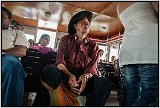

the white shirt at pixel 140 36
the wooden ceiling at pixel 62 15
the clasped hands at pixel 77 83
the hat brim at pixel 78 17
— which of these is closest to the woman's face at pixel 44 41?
the hat brim at pixel 78 17

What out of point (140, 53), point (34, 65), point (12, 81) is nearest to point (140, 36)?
point (140, 53)

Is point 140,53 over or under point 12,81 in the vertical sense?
over

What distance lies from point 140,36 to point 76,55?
0.68 m

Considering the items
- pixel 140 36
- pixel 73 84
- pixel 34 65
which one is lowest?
pixel 73 84

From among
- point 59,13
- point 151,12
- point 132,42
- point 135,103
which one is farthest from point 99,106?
point 59,13

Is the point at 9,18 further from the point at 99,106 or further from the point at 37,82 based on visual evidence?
the point at 99,106

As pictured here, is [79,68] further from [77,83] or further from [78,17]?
[78,17]

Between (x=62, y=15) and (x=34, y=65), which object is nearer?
(x=34, y=65)

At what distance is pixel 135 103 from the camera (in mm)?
1649

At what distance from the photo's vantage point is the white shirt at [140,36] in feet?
5.15

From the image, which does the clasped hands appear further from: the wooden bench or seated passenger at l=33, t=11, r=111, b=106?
the wooden bench

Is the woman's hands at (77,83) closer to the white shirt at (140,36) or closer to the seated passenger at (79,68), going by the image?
the seated passenger at (79,68)

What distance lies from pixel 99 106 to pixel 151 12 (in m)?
0.98

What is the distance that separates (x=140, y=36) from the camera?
163cm
